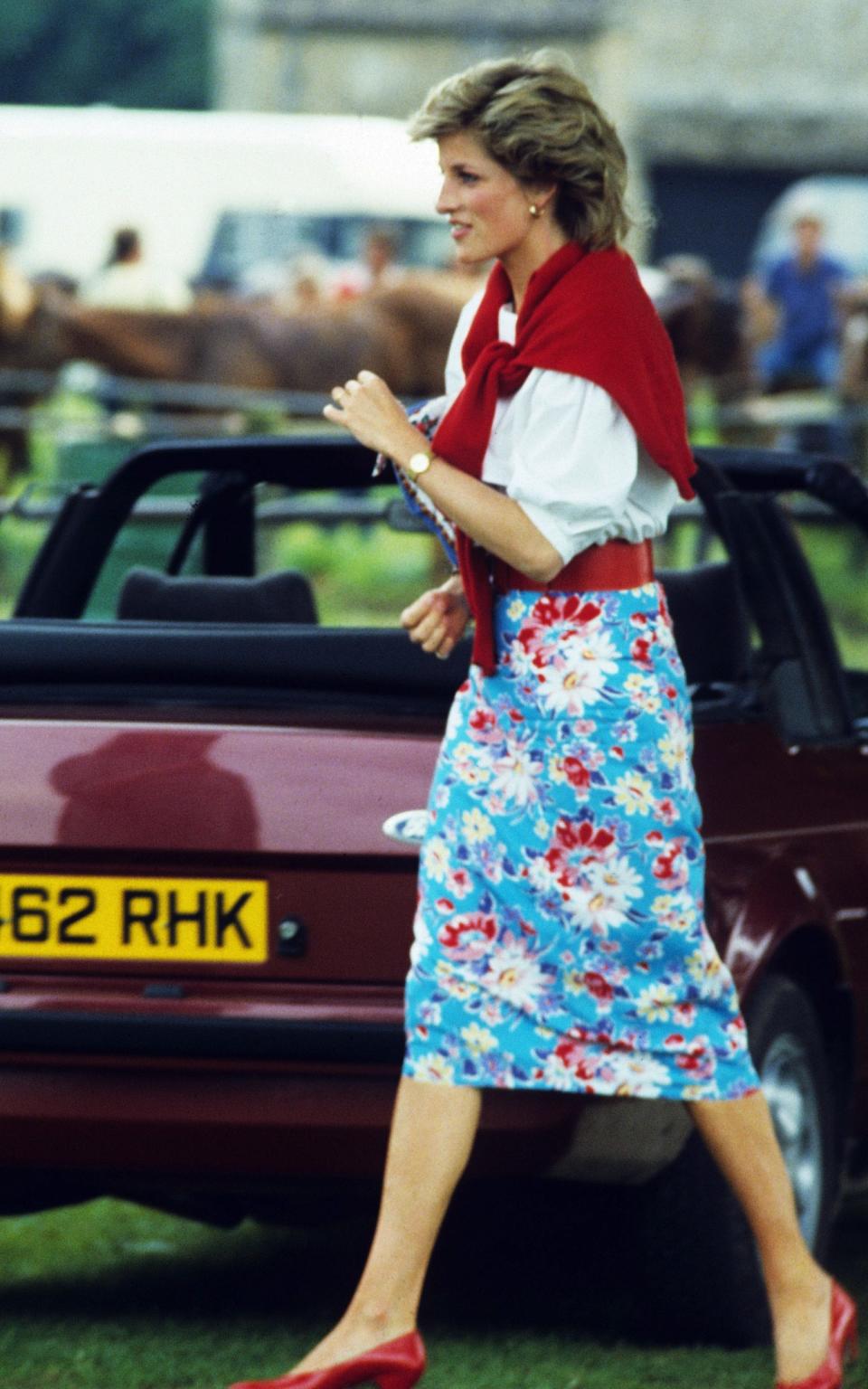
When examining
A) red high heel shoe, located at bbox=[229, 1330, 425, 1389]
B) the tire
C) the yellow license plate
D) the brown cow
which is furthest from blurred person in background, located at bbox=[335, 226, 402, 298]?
red high heel shoe, located at bbox=[229, 1330, 425, 1389]

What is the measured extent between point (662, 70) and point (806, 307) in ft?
74.9

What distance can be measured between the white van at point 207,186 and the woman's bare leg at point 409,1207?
2610cm

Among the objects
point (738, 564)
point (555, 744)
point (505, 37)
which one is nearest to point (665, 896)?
point (555, 744)

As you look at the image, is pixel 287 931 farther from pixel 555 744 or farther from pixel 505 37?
pixel 505 37

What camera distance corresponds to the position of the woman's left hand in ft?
12.8

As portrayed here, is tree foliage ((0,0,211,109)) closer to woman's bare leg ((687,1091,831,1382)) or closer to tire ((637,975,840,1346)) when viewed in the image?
tire ((637,975,840,1346))

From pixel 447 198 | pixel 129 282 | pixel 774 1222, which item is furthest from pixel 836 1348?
pixel 129 282

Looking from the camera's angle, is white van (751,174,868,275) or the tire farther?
white van (751,174,868,275)

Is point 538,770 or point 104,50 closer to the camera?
point 538,770

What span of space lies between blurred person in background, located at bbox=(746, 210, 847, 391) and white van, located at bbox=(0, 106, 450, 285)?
6565mm

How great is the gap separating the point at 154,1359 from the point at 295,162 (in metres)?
26.7

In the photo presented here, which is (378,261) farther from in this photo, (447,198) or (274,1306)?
(447,198)

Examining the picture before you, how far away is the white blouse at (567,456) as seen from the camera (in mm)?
3842

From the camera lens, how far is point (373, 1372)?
397cm
